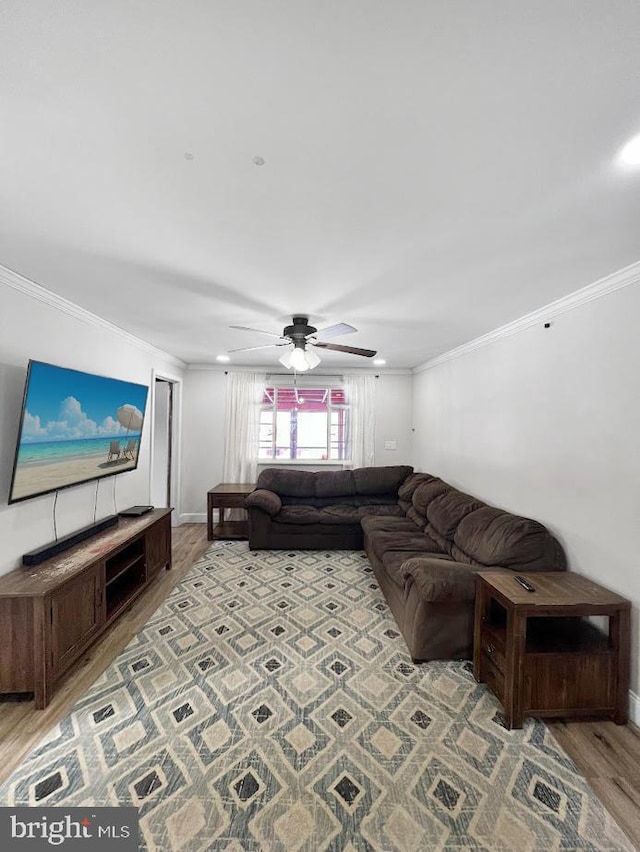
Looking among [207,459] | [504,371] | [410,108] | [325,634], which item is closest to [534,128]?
[410,108]

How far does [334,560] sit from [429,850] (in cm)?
285

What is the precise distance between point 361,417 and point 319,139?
15.4 feet

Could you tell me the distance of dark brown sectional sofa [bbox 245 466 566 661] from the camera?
237 centimetres

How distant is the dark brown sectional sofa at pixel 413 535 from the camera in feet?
7.78

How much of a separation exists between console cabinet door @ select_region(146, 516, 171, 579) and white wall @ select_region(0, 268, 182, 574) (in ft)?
1.45

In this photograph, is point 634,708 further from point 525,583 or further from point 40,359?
point 40,359

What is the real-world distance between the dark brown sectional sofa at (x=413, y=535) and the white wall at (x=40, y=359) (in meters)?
1.95

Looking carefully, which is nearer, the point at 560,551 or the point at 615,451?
the point at 615,451

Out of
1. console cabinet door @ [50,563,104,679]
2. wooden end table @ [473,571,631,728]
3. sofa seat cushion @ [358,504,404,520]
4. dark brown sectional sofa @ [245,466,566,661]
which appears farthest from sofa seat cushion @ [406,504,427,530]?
console cabinet door @ [50,563,104,679]

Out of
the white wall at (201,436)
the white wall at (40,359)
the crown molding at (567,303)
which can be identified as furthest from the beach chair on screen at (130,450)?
the crown molding at (567,303)

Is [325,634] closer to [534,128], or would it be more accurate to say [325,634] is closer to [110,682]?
[110,682]

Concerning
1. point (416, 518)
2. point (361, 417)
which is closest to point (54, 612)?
point (416, 518)

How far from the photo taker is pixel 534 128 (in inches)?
42.3

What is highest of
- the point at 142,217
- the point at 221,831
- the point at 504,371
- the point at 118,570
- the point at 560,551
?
the point at 142,217
